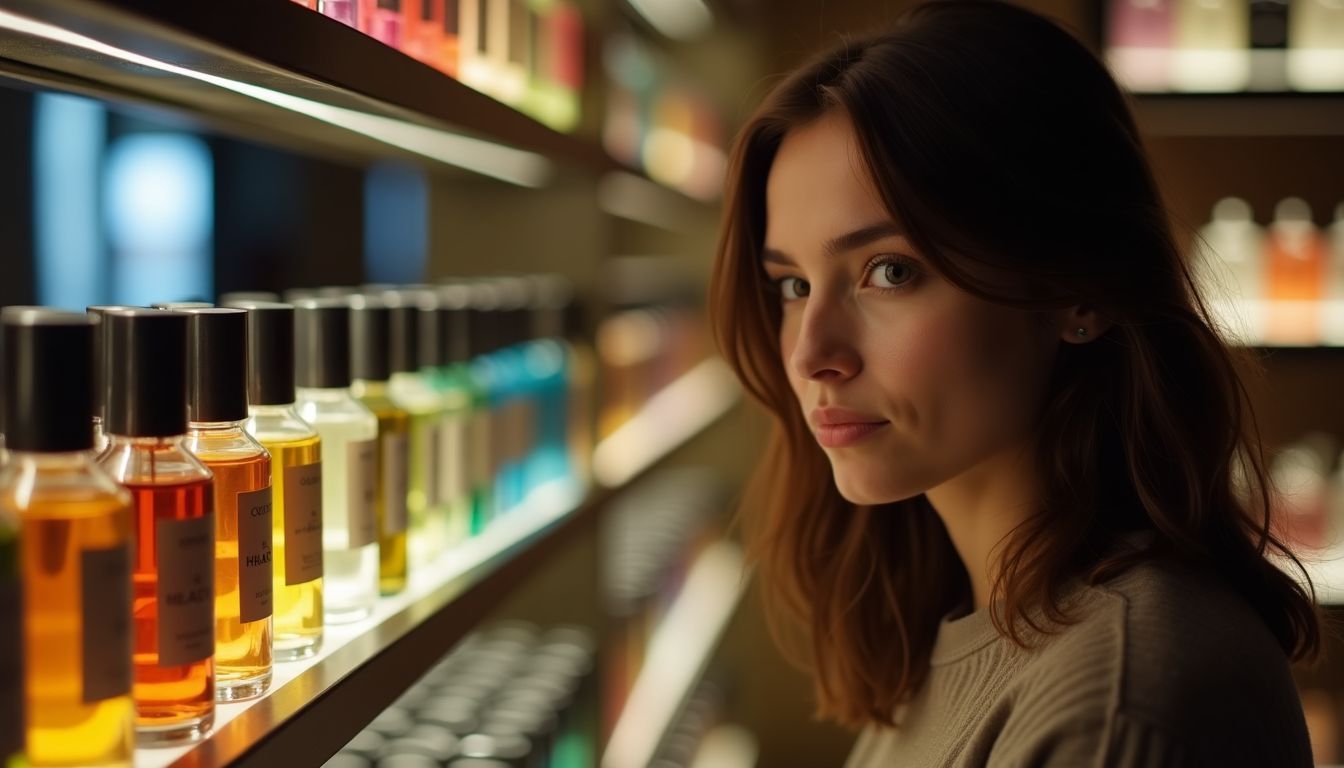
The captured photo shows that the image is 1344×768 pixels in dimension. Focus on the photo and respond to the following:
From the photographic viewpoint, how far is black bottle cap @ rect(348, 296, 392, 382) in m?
1.16

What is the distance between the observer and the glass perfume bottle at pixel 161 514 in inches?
28.5

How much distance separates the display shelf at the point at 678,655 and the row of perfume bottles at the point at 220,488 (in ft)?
1.67

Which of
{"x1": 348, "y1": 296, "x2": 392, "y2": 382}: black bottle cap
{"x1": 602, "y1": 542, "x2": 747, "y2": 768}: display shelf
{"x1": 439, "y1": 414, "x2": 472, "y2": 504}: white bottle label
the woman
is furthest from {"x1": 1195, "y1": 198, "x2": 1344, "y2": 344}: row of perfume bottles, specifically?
{"x1": 348, "y1": 296, "x2": 392, "y2": 382}: black bottle cap

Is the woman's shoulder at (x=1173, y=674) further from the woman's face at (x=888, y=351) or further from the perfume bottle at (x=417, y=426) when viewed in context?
the perfume bottle at (x=417, y=426)

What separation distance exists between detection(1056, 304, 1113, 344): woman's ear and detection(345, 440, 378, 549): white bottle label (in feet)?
2.10

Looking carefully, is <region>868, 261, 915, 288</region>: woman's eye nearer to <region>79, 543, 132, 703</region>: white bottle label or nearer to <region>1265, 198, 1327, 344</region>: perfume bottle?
<region>79, 543, 132, 703</region>: white bottle label

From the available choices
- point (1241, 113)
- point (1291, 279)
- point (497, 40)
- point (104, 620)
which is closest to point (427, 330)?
point (497, 40)

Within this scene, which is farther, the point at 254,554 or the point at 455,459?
the point at 455,459

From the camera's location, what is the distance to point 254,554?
0.84 metres

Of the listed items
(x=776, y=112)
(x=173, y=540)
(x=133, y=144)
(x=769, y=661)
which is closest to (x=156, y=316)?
(x=173, y=540)

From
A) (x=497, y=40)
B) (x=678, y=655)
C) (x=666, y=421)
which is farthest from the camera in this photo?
(x=678, y=655)

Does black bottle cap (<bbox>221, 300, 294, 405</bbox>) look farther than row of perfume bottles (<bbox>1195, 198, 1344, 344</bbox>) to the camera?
No

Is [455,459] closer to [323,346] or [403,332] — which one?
[403,332]

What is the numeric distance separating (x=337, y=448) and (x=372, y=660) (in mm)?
199
